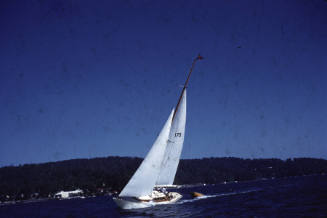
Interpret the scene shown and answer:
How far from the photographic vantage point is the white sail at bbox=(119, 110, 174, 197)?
119ft

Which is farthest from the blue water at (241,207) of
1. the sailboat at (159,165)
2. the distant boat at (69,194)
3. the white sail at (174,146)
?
the distant boat at (69,194)

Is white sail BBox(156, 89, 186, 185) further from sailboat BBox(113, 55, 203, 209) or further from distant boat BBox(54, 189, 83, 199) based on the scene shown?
distant boat BBox(54, 189, 83, 199)

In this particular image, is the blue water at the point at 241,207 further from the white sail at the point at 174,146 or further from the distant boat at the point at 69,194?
the distant boat at the point at 69,194

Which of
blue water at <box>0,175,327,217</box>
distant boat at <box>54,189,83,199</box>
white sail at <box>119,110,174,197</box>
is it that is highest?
white sail at <box>119,110,174,197</box>

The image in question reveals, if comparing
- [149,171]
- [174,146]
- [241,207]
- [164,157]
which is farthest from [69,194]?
[241,207]

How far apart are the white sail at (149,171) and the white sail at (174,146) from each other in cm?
56

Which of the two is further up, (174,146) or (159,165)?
(174,146)

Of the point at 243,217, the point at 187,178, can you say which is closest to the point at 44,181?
the point at 187,178

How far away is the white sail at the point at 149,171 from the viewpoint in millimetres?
36219

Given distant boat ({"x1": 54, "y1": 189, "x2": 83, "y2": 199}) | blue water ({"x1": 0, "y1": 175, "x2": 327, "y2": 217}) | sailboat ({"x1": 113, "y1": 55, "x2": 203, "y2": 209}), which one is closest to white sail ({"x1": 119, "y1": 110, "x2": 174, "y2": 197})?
sailboat ({"x1": 113, "y1": 55, "x2": 203, "y2": 209})

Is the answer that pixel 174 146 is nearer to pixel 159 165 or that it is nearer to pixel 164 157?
pixel 164 157

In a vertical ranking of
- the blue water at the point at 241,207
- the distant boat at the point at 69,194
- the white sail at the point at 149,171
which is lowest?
the distant boat at the point at 69,194

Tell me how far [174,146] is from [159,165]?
267 cm

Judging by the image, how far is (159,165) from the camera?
123 ft
